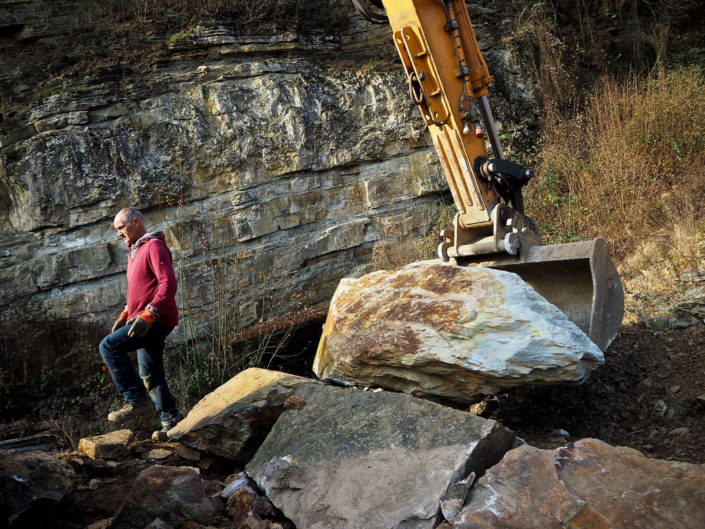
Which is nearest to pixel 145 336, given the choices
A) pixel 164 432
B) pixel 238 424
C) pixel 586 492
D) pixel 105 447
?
pixel 164 432

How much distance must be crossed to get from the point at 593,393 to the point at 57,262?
7260 millimetres

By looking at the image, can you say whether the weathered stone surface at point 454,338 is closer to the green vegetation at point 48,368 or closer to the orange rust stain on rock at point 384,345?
the orange rust stain on rock at point 384,345

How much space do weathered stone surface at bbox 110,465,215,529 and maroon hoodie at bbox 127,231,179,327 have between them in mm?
1627

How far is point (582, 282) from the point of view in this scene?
4.70 meters

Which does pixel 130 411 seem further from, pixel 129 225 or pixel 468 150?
pixel 468 150

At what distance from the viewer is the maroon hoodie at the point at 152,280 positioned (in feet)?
14.6

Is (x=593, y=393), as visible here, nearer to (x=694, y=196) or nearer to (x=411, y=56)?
(x=411, y=56)

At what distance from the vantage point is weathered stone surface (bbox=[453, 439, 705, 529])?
2209 mm

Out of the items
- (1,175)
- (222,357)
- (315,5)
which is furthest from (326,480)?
(315,5)

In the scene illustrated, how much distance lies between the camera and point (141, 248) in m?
4.57

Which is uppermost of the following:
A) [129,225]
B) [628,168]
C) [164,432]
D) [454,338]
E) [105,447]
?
[129,225]

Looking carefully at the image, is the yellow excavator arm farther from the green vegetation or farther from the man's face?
the green vegetation

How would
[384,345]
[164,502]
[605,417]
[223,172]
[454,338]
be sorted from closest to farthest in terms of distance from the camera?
[164,502] → [454,338] → [384,345] → [605,417] → [223,172]

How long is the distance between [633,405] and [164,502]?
3168mm
